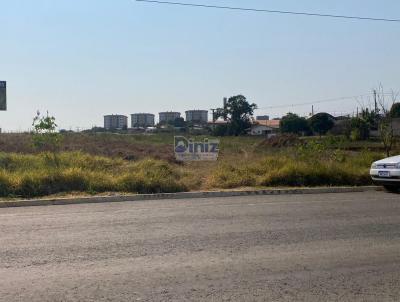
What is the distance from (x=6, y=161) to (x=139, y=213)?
342 inches

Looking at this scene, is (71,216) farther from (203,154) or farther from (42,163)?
(203,154)

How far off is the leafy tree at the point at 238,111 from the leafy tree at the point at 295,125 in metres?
15.9

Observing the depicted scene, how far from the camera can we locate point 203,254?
22.9 feet

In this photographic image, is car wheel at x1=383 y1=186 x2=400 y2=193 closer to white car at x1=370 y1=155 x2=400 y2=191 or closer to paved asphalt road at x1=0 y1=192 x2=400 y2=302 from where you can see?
white car at x1=370 y1=155 x2=400 y2=191

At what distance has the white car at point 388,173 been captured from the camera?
14539 mm

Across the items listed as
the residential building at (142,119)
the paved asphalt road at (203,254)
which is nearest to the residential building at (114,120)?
the residential building at (142,119)

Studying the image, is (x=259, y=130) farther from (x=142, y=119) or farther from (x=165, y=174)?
(x=165, y=174)

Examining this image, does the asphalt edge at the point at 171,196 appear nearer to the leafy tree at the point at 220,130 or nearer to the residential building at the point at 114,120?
the leafy tree at the point at 220,130

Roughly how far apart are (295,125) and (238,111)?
887 inches

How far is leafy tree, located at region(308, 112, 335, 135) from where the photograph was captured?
8588 cm

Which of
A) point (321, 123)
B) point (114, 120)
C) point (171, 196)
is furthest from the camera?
point (114, 120)

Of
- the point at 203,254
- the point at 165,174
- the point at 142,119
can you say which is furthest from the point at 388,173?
the point at 142,119

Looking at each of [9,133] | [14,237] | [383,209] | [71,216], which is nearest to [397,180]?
[383,209]

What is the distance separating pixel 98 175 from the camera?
50.2 feet
